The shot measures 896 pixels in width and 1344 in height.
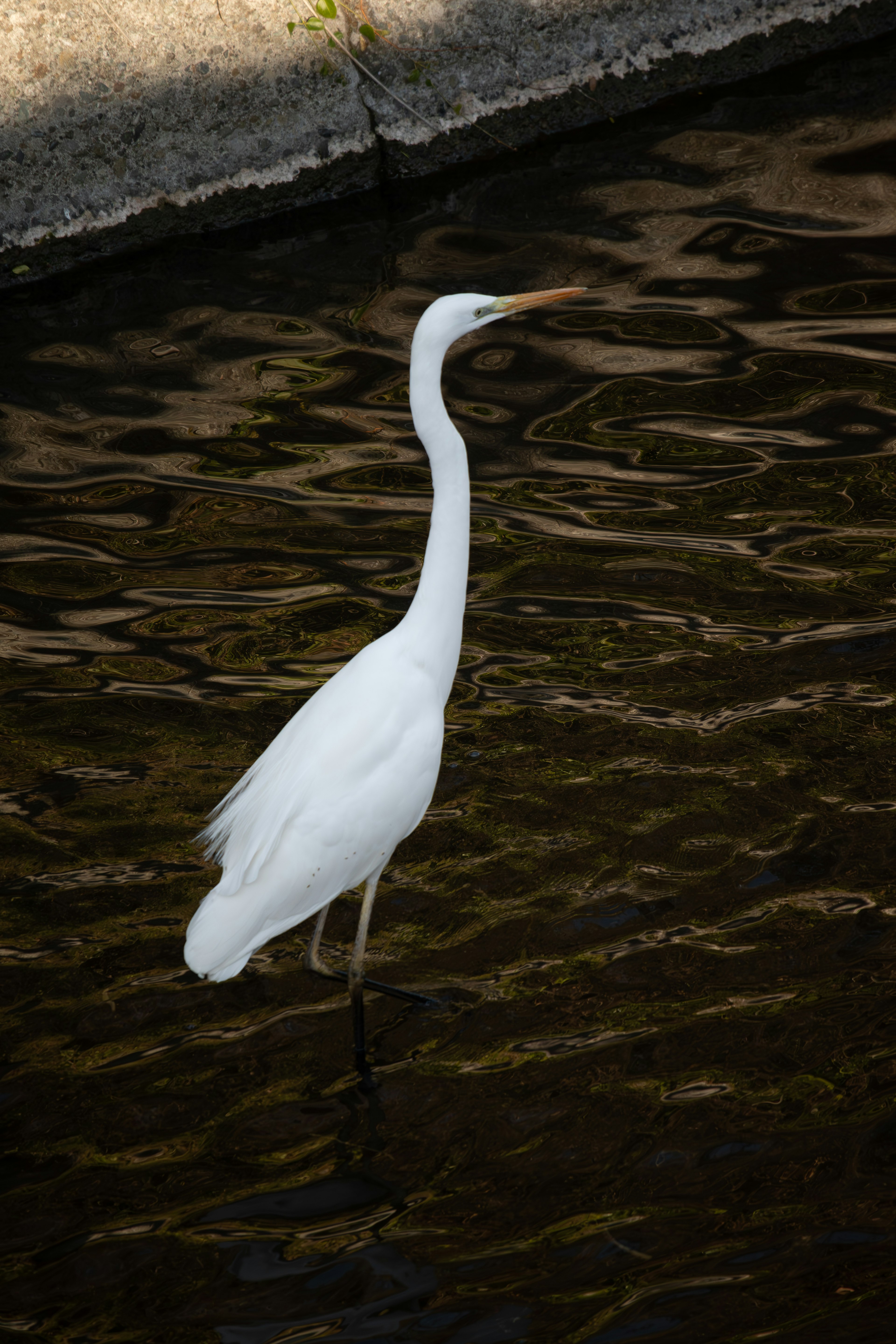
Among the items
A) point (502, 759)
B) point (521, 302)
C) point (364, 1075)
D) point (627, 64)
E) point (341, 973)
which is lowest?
point (364, 1075)

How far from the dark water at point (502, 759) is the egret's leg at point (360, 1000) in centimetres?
6

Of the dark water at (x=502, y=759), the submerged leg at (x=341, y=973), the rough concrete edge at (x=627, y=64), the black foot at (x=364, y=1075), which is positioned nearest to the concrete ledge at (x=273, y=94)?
the rough concrete edge at (x=627, y=64)

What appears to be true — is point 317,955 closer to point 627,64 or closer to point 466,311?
point 466,311

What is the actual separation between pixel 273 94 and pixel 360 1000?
4.96 meters

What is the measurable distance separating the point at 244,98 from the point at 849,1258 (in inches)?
228

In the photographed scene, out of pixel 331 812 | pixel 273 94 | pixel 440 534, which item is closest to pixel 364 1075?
pixel 331 812

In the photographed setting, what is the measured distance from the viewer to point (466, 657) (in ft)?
13.8

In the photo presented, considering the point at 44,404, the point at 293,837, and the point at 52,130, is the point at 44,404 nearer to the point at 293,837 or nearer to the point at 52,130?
the point at 52,130

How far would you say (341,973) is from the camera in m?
3.11

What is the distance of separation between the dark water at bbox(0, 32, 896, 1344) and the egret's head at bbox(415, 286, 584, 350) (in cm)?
141

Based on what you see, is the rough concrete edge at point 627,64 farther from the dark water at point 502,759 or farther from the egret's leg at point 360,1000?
the egret's leg at point 360,1000

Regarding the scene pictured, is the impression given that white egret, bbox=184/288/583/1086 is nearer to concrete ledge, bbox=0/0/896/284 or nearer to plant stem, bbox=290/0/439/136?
concrete ledge, bbox=0/0/896/284

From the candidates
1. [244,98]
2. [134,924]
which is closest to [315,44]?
[244,98]

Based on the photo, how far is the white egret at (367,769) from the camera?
9.34ft
